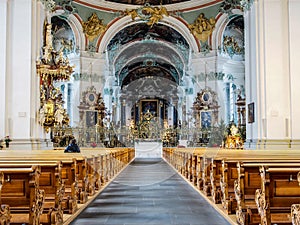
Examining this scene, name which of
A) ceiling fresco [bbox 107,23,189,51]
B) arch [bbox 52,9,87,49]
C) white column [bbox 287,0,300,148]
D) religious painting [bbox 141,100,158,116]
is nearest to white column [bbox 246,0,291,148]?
white column [bbox 287,0,300,148]

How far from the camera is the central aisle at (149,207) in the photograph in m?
5.11

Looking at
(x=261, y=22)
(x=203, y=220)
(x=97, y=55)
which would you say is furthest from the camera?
(x=97, y=55)

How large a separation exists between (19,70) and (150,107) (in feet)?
95.1

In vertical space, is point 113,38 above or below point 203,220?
above

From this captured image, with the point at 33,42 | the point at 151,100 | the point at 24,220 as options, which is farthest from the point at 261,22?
the point at 151,100

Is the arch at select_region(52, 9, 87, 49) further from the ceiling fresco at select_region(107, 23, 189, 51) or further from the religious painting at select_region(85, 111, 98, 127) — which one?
the religious painting at select_region(85, 111, 98, 127)

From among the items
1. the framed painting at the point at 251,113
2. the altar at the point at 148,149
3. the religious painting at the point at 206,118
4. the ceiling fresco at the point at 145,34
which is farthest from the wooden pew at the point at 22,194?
the altar at the point at 148,149

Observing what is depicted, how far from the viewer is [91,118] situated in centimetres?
2142

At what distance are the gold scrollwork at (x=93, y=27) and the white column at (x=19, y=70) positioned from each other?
32.1 ft

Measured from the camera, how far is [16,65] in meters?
11.2

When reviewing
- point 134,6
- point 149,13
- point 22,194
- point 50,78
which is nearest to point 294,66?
point 50,78

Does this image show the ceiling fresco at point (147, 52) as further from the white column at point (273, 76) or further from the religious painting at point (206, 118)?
the white column at point (273, 76)

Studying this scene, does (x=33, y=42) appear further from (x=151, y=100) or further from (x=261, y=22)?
(x=151, y=100)

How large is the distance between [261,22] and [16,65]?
689 centimetres
